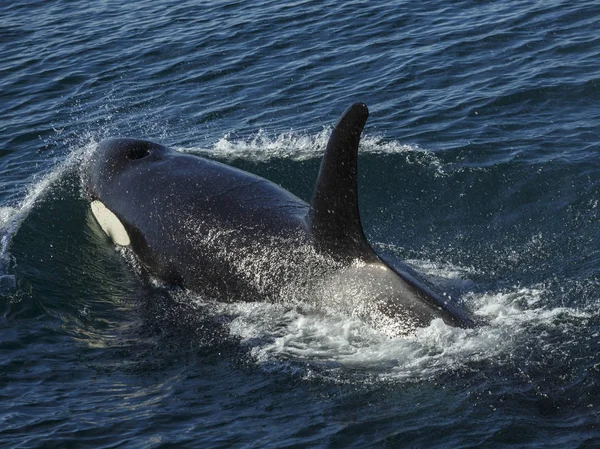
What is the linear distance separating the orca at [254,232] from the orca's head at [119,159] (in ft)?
0.06

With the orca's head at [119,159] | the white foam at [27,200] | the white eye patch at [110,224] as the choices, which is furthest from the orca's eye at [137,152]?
the white foam at [27,200]

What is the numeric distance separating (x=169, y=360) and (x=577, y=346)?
17.6 feet

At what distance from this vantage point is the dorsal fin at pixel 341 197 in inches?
452

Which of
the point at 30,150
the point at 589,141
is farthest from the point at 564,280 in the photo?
the point at 30,150

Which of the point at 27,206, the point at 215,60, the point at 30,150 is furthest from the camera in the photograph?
the point at 215,60

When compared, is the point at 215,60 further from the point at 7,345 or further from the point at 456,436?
the point at 456,436

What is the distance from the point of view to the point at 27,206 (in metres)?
18.9

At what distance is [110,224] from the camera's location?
16.7m

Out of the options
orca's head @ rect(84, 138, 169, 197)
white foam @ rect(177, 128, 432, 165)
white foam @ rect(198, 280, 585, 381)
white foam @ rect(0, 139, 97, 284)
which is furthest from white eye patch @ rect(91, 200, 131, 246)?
white foam @ rect(177, 128, 432, 165)

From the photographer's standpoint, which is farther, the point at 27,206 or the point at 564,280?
the point at 27,206

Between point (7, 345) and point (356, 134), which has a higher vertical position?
point (356, 134)

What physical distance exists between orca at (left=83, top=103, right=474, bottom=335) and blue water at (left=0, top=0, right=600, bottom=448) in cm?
32

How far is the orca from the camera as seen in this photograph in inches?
488

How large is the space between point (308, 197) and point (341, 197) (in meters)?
6.59
